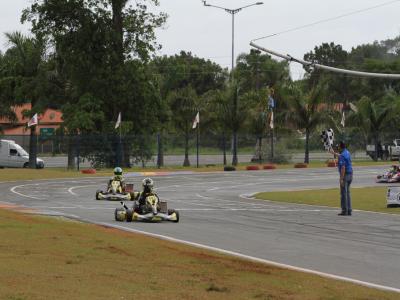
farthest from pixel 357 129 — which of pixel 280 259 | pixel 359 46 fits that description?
Result: pixel 359 46

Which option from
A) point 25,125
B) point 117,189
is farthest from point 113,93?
point 117,189

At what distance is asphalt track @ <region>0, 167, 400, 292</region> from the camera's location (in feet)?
38.7

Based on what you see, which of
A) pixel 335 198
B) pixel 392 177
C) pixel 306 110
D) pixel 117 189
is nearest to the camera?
pixel 117 189

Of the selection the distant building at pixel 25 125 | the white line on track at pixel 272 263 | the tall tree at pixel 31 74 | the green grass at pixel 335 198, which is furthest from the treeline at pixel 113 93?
the white line on track at pixel 272 263

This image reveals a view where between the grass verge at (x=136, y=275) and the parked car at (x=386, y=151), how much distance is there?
169 feet

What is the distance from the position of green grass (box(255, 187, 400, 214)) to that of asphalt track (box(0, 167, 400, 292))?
92 cm

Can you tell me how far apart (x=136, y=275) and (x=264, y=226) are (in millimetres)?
8475

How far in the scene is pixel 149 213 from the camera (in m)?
18.0

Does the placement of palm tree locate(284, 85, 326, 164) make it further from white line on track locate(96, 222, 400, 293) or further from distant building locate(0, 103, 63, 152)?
white line on track locate(96, 222, 400, 293)

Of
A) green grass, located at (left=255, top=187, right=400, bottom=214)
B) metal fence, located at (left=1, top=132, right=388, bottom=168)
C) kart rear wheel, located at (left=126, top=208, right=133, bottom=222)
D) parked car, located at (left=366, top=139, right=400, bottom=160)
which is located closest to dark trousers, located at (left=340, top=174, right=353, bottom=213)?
green grass, located at (left=255, top=187, right=400, bottom=214)

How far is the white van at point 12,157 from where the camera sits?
53.3 m

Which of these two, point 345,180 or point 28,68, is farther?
point 28,68

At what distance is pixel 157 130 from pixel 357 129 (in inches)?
718

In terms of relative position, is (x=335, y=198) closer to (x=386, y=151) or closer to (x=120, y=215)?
(x=120, y=215)
